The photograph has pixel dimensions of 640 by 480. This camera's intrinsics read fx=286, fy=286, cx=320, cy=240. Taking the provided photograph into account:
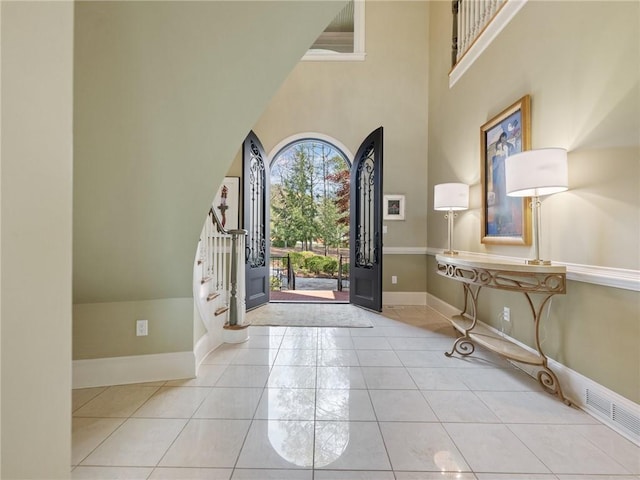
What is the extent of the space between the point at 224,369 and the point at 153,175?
156cm

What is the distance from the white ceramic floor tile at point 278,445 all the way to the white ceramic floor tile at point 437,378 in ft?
3.08

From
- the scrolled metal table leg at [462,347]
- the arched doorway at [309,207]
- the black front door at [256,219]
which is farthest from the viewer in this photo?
the arched doorway at [309,207]

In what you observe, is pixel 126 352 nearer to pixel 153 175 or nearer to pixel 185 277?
pixel 185 277

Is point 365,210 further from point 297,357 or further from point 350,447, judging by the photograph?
point 350,447

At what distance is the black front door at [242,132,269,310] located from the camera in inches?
162

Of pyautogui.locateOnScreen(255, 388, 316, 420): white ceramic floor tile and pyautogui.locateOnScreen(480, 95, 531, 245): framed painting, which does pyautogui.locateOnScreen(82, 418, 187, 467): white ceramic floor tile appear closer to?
pyautogui.locateOnScreen(255, 388, 316, 420): white ceramic floor tile

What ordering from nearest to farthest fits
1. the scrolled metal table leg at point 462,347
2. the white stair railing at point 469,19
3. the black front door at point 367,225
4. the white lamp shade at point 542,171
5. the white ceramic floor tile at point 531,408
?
1. the white ceramic floor tile at point 531,408
2. the white lamp shade at point 542,171
3. the scrolled metal table leg at point 462,347
4. the white stair railing at point 469,19
5. the black front door at point 367,225

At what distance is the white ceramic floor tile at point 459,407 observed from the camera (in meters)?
1.69

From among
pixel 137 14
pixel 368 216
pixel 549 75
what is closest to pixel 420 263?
pixel 368 216

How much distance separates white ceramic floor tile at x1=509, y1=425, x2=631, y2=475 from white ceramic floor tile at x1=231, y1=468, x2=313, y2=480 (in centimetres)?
115

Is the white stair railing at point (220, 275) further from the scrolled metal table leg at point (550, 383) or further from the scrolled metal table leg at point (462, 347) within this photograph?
the scrolled metal table leg at point (550, 383)

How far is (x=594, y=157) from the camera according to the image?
1.77m

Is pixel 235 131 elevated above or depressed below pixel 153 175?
above


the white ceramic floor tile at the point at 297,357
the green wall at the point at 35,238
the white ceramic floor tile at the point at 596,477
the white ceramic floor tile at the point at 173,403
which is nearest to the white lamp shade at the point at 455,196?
the white ceramic floor tile at the point at 297,357
